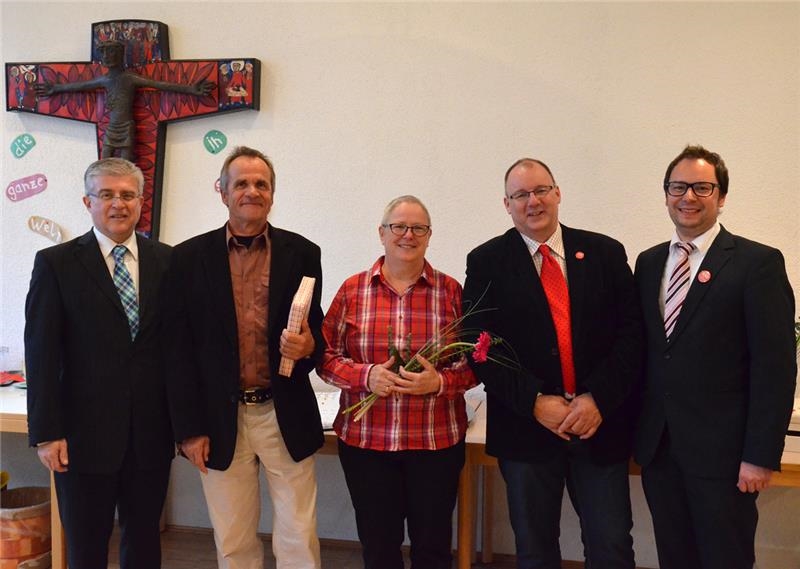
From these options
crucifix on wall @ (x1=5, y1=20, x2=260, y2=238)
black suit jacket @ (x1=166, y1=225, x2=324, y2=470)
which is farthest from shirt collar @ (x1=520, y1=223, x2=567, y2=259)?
crucifix on wall @ (x1=5, y1=20, x2=260, y2=238)

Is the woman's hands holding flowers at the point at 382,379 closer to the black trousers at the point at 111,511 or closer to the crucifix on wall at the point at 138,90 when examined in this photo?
the black trousers at the point at 111,511

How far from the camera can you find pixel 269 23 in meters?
3.29

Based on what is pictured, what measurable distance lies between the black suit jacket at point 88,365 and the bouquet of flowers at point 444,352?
0.67 m

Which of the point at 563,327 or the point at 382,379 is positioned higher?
the point at 563,327

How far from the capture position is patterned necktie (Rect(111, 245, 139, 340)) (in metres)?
2.18

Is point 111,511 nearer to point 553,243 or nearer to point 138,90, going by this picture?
point 553,243

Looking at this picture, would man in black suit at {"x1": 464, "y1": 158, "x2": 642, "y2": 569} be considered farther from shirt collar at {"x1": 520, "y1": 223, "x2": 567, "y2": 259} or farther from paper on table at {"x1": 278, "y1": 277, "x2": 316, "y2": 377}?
paper on table at {"x1": 278, "y1": 277, "x2": 316, "y2": 377}

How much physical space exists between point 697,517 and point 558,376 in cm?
55

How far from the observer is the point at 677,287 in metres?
2.04

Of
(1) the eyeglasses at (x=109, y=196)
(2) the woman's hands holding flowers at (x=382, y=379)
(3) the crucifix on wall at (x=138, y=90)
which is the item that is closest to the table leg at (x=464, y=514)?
(2) the woman's hands holding flowers at (x=382, y=379)

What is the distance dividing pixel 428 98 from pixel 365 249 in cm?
77

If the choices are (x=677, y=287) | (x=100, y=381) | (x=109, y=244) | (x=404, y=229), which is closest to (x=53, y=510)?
(x=100, y=381)

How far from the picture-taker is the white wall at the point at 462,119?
2906mm

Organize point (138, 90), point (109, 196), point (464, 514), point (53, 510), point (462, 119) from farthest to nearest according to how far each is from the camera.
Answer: point (138, 90)
point (462, 119)
point (53, 510)
point (464, 514)
point (109, 196)
